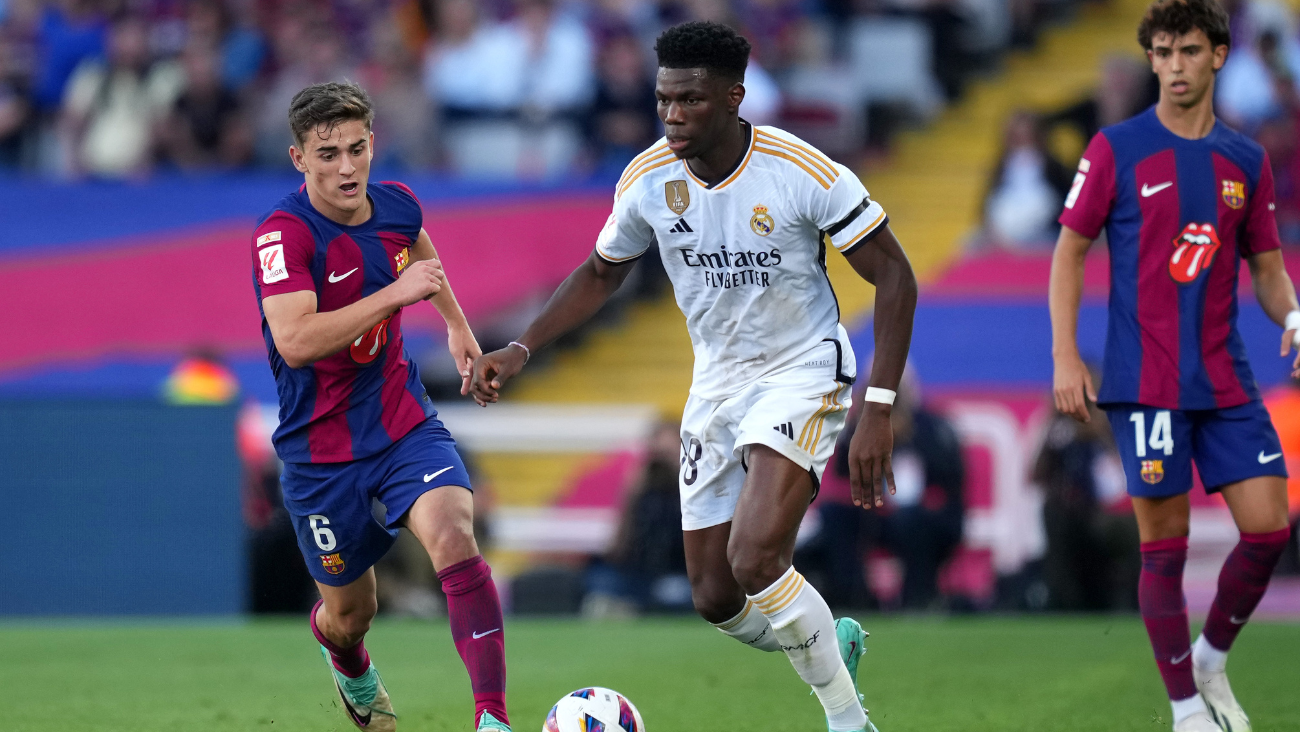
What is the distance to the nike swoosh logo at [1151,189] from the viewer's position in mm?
5973

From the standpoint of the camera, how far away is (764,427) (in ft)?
18.0

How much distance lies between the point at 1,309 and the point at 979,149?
9688 mm

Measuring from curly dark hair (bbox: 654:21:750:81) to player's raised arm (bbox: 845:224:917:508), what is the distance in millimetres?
760

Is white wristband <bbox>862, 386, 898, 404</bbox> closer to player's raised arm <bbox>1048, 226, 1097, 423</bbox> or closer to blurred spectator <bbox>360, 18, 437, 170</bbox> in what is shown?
player's raised arm <bbox>1048, 226, 1097, 423</bbox>

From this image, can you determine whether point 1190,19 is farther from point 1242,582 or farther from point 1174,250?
point 1242,582

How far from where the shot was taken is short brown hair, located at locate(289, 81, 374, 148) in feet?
18.0

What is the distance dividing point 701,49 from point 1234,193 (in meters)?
2.10

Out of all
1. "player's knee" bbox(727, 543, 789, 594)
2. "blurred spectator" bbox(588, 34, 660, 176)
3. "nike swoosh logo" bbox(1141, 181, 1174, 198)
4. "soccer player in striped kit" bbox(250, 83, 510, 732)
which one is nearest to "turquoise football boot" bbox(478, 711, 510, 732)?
"soccer player in striped kit" bbox(250, 83, 510, 732)

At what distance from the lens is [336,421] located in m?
5.69

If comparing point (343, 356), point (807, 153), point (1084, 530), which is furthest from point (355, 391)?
point (1084, 530)

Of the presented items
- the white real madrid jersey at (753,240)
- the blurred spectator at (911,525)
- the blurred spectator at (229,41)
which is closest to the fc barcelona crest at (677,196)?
the white real madrid jersey at (753,240)

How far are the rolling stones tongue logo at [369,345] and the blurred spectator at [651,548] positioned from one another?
19.9 feet

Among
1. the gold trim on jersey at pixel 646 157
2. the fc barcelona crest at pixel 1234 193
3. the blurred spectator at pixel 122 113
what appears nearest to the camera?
the gold trim on jersey at pixel 646 157

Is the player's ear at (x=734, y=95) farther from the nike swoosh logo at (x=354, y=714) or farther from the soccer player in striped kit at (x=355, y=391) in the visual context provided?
the nike swoosh logo at (x=354, y=714)
